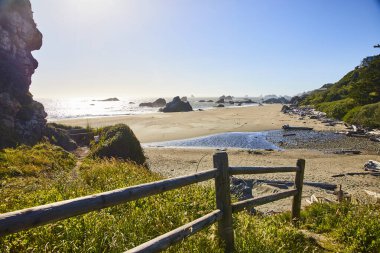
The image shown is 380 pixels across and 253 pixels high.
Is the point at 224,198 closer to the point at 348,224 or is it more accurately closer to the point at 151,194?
the point at 151,194

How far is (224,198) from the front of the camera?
4535mm

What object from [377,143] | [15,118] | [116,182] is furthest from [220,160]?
[377,143]

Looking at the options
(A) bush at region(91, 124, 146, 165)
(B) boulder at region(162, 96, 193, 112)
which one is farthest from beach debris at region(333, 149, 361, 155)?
(B) boulder at region(162, 96, 193, 112)

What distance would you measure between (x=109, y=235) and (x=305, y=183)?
1176 cm

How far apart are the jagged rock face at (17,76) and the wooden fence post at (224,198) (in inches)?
652

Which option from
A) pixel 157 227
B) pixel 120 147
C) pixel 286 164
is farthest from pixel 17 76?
pixel 157 227

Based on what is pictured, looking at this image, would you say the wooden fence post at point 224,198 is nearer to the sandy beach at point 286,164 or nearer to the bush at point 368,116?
the sandy beach at point 286,164

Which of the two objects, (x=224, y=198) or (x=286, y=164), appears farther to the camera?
(x=286, y=164)

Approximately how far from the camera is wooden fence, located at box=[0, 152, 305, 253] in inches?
90.0

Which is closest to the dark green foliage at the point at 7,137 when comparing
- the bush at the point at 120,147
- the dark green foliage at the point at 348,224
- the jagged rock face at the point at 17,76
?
the jagged rock face at the point at 17,76

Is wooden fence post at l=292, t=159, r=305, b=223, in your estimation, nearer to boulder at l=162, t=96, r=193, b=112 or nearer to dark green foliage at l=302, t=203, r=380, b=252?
dark green foliage at l=302, t=203, r=380, b=252

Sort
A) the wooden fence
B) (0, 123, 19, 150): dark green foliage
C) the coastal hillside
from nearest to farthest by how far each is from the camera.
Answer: the wooden fence, (0, 123, 19, 150): dark green foliage, the coastal hillside

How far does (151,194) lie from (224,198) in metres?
1.55

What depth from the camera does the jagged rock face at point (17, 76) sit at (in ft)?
60.5
